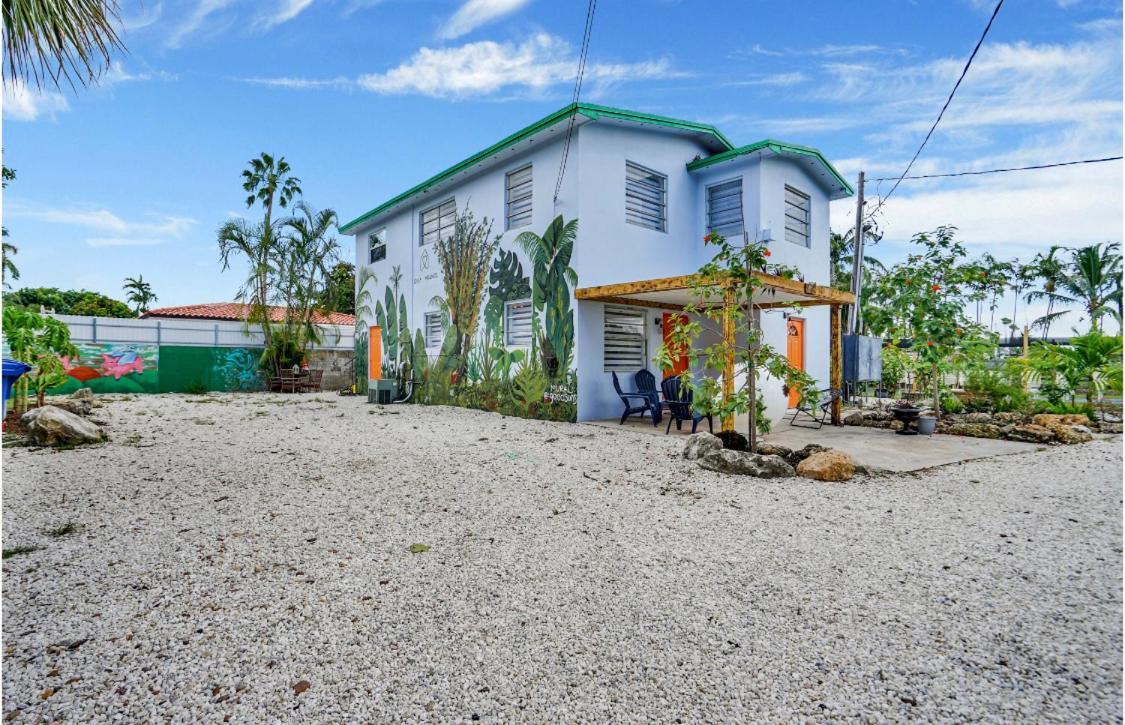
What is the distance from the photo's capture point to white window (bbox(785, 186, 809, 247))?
11.5 m

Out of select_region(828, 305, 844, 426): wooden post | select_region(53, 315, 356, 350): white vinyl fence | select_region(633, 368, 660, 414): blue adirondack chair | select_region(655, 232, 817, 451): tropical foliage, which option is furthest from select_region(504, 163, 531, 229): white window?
select_region(53, 315, 356, 350): white vinyl fence

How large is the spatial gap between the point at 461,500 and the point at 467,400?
7779 mm

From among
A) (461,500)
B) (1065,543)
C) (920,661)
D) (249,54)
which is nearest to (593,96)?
(249,54)

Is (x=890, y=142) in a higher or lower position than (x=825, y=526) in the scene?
higher

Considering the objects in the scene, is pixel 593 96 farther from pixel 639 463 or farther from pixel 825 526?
pixel 825 526

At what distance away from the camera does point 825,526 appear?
13.1 feet

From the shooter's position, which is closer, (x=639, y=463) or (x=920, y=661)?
(x=920, y=661)

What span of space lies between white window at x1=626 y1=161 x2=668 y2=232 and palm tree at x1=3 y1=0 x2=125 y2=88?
7966mm

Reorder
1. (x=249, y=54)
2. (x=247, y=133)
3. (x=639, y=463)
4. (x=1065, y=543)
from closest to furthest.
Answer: (x=1065, y=543) < (x=639, y=463) < (x=249, y=54) < (x=247, y=133)

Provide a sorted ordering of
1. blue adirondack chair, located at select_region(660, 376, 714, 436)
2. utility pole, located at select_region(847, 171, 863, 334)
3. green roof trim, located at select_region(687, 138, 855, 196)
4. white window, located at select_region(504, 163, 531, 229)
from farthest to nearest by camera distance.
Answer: utility pole, located at select_region(847, 171, 863, 334)
white window, located at select_region(504, 163, 531, 229)
green roof trim, located at select_region(687, 138, 855, 196)
blue adirondack chair, located at select_region(660, 376, 714, 436)

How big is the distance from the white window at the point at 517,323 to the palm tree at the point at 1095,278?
28422 mm

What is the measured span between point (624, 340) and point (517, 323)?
2269 mm

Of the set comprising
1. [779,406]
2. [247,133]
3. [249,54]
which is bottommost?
[779,406]

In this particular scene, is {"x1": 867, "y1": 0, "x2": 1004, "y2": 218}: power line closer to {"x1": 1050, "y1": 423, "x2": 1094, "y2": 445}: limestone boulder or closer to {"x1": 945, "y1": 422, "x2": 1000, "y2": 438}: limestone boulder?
{"x1": 945, "y1": 422, "x2": 1000, "y2": 438}: limestone boulder
